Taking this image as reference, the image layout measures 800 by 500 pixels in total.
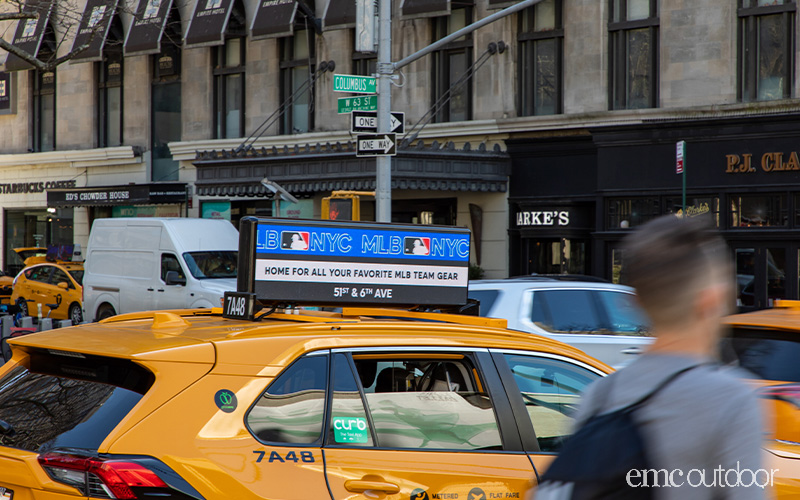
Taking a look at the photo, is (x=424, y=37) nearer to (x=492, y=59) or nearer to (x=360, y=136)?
(x=492, y=59)

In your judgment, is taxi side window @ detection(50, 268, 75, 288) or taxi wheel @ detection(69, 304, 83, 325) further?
taxi side window @ detection(50, 268, 75, 288)

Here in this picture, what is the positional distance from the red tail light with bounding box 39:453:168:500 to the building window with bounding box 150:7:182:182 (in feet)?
94.1

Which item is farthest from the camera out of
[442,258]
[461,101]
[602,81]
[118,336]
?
[461,101]

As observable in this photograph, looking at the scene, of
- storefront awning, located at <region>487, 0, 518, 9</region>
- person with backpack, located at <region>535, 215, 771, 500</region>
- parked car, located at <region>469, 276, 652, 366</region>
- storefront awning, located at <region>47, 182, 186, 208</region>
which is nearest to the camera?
person with backpack, located at <region>535, 215, 771, 500</region>

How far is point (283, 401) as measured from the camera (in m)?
3.42

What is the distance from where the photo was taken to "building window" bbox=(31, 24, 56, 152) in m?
34.3

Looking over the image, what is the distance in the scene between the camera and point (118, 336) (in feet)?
12.0

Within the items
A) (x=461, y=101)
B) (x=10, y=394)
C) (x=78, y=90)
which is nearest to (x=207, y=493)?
(x=10, y=394)

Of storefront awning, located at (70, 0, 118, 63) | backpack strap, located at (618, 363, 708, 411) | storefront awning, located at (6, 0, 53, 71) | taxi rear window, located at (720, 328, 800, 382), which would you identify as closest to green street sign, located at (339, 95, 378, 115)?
taxi rear window, located at (720, 328, 800, 382)

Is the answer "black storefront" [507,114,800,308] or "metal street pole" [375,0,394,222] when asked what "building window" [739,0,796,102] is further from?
"metal street pole" [375,0,394,222]

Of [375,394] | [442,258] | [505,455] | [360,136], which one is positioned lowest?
[505,455]

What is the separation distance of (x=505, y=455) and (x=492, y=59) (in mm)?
21242

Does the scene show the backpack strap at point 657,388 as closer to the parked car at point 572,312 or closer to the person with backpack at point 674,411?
the person with backpack at point 674,411

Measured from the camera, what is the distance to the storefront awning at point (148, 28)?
1109 inches
